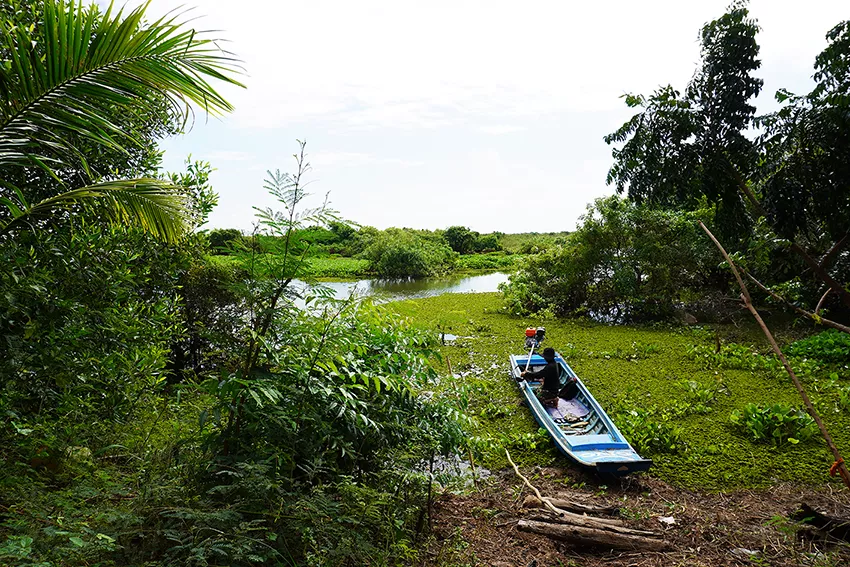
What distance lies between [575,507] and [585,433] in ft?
6.34

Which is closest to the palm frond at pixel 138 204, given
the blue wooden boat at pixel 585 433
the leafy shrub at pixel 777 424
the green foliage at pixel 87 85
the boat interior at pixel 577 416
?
the green foliage at pixel 87 85

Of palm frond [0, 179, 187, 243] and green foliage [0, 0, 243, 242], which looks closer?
green foliage [0, 0, 243, 242]

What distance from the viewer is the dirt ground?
11.9 ft

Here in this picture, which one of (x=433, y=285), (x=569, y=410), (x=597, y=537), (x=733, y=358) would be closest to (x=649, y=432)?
(x=569, y=410)

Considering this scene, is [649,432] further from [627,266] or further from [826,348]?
[627,266]

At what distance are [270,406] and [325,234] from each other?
3.31 feet

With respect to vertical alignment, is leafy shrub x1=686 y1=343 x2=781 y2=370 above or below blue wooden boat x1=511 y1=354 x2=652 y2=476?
above

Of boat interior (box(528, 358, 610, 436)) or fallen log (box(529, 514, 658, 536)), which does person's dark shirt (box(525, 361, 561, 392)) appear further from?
fallen log (box(529, 514, 658, 536))

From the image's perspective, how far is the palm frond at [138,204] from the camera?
3.47 meters

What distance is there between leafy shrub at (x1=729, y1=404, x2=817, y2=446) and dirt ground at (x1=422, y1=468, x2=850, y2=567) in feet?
3.52

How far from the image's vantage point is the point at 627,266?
14016 millimetres

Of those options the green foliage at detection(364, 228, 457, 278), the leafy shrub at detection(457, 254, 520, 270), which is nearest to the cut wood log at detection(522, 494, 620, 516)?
the green foliage at detection(364, 228, 457, 278)

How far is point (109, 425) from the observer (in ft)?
13.4

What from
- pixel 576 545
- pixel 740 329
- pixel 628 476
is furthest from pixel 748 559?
pixel 740 329
